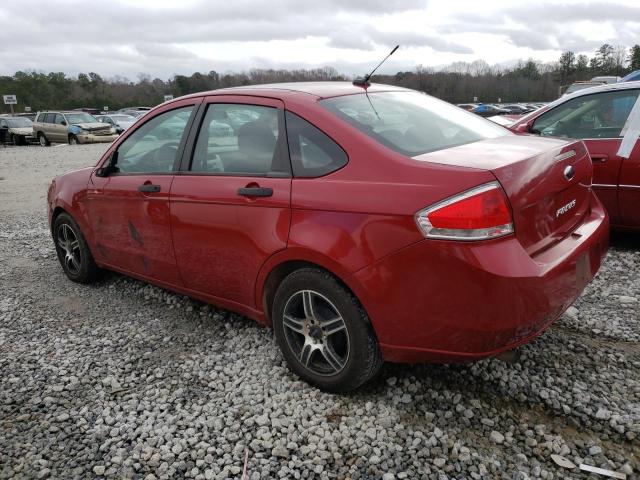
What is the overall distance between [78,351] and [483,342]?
270cm

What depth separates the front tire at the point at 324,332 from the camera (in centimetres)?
264

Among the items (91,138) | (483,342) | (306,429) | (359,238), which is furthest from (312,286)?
(91,138)

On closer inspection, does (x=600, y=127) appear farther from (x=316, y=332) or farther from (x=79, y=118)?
(x=79, y=118)

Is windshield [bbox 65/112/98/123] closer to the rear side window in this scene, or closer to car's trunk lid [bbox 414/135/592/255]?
the rear side window

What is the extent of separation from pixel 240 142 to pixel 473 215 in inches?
61.6

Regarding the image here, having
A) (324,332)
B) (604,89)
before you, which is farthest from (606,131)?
(324,332)

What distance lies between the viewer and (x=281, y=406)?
2846 millimetres

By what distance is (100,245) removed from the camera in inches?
174

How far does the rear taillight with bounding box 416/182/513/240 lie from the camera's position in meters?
2.25

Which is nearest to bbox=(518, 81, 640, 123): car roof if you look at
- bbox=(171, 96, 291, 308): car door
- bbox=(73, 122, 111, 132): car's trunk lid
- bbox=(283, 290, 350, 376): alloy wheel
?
bbox=(171, 96, 291, 308): car door

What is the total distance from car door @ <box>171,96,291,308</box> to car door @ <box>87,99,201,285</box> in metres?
0.15

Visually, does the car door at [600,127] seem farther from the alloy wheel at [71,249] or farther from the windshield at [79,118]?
the windshield at [79,118]

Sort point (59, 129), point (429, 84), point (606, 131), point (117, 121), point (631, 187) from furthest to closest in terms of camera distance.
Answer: point (429, 84) → point (117, 121) → point (59, 129) → point (606, 131) → point (631, 187)

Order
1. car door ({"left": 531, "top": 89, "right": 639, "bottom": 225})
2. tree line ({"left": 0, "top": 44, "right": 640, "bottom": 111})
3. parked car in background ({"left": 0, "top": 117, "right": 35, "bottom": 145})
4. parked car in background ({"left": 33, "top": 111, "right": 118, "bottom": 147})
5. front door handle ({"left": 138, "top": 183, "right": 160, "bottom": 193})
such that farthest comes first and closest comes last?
tree line ({"left": 0, "top": 44, "right": 640, "bottom": 111}), parked car in background ({"left": 0, "top": 117, "right": 35, "bottom": 145}), parked car in background ({"left": 33, "top": 111, "right": 118, "bottom": 147}), car door ({"left": 531, "top": 89, "right": 639, "bottom": 225}), front door handle ({"left": 138, "top": 183, "right": 160, "bottom": 193})
